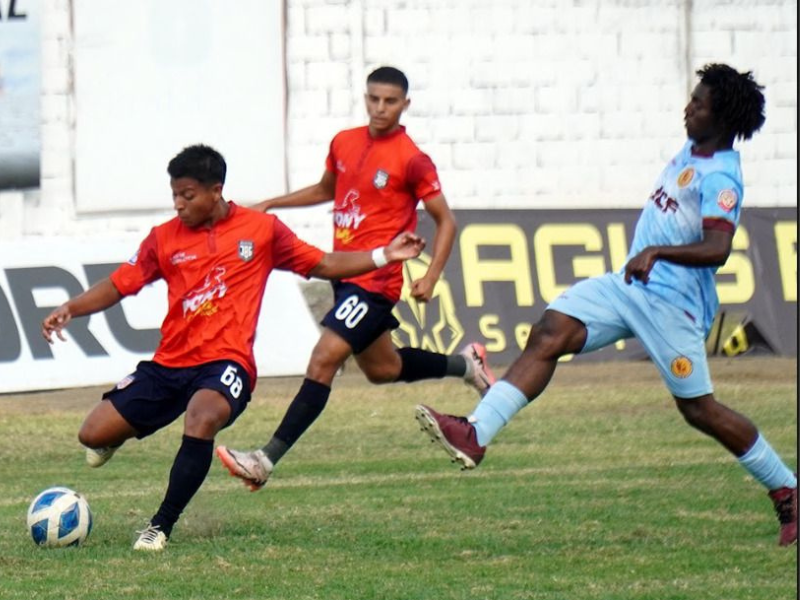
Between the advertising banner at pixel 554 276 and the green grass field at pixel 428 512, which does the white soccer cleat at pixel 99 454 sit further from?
the advertising banner at pixel 554 276

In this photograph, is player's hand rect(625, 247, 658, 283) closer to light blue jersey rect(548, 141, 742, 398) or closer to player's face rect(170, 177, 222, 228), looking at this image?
light blue jersey rect(548, 141, 742, 398)

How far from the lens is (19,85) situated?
17.0m

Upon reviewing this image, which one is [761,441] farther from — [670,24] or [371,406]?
[670,24]

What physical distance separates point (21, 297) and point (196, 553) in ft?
29.3

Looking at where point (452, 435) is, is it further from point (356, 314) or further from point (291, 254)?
point (356, 314)

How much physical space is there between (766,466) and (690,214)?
1.18 meters

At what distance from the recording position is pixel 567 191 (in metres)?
18.7

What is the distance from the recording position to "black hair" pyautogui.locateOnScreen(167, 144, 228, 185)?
8.13m

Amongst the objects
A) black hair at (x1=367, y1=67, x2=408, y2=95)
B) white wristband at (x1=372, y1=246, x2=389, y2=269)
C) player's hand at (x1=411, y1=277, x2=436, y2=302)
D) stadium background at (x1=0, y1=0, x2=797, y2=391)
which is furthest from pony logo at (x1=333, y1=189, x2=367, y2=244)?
stadium background at (x1=0, y1=0, x2=797, y2=391)

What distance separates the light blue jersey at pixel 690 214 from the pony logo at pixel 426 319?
8.79 metres

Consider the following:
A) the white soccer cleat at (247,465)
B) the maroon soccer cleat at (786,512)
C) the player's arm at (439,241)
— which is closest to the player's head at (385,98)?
the player's arm at (439,241)

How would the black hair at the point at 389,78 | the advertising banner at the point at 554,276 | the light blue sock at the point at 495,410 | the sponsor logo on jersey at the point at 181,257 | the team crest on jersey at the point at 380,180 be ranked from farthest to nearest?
the advertising banner at the point at 554,276
the team crest on jersey at the point at 380,180
the black hair at the point at 389,78
the sponsor logo on jersey at the point at 181,257
the light blue sock at the point at 495,410

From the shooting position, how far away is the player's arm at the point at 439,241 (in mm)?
9250

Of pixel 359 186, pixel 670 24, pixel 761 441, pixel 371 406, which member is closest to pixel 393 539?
pixel 761 441
